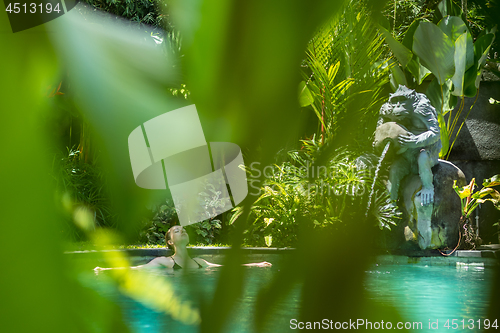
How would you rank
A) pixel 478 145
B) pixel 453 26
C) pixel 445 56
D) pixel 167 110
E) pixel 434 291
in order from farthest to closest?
pixel 478 145 → pixel 453 26 → pixel 445 56 → pixel 434 291 → pixel 167 110

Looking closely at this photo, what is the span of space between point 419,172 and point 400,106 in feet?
1.60

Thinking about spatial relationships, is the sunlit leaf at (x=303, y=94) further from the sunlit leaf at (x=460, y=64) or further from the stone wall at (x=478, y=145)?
the stone wall at (x=478, y=145)

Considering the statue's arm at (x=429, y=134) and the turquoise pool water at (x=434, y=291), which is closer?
the turquoise pool water at (x=434, y=291)

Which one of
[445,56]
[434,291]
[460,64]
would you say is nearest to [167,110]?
[434,291]

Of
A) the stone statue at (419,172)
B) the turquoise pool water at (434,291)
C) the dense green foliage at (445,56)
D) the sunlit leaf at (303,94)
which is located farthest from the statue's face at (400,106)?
the sunlit leaf at (303,94)

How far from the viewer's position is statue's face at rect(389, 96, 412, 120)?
3.03 meters

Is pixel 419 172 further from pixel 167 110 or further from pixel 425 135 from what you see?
pixel 167 110

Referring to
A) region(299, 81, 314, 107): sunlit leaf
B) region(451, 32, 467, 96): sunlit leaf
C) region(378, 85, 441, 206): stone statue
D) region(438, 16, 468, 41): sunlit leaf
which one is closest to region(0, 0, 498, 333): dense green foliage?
region(299, 81, 314, 107): sunlit leaf

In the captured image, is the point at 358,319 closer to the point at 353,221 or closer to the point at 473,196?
the point at 353,221

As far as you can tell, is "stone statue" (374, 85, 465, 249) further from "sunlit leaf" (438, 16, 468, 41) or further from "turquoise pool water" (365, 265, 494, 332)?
"sunlit leaf" (438, 16, 468, 41)

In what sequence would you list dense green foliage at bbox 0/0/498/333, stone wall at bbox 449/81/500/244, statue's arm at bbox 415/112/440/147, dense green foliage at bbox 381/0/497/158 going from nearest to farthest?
dense green foliage at bbox 0/0/498/333
statue's arm at bbox 415/112/440/147
dense green foliage at bbox 381/0/497/158
stone wall at bbox 449/81/500/244

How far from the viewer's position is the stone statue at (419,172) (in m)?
3.04

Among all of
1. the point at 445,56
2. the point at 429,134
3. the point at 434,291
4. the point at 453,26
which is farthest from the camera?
the point at 453,26

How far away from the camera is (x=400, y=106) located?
305 cm
